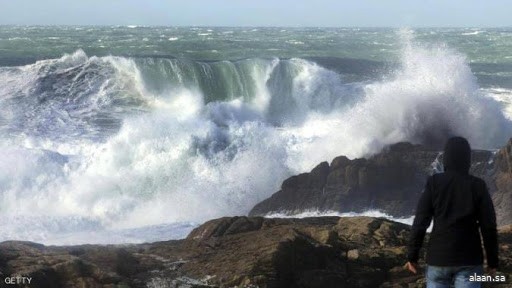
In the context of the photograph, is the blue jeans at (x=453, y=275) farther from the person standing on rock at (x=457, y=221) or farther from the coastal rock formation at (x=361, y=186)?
the coastal rock formation at (x=361, y=186)

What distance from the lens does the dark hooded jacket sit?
367 cm

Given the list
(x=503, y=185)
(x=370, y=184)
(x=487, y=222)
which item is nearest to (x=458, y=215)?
(x=487, y=222)

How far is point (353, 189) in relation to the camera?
12469 millimetres

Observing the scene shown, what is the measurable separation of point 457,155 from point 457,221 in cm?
37

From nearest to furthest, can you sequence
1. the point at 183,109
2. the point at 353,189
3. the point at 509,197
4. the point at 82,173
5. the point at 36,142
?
the point at 509,197 → the point at 353,189 → the point at 82,173 → the point at 36,142 → the point at 183,109

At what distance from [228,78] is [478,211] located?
2289 cm

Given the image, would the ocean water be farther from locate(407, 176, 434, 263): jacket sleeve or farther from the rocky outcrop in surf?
locate(407, 176, 434, 263): jacket sleeve

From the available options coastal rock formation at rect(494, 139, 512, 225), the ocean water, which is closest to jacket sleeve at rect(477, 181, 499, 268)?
the ocean water

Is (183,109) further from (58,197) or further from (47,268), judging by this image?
(47,268)

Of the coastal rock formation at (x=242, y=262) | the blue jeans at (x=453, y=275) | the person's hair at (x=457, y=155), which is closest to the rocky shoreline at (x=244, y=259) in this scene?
the coastal rock formation at (x=242, y=262)

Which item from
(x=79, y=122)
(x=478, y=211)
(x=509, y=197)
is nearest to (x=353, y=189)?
(x=509, y=197)

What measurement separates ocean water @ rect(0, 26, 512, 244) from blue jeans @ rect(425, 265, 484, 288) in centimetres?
664

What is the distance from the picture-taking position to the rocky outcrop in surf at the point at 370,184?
12.2m

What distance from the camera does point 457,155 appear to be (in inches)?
146
